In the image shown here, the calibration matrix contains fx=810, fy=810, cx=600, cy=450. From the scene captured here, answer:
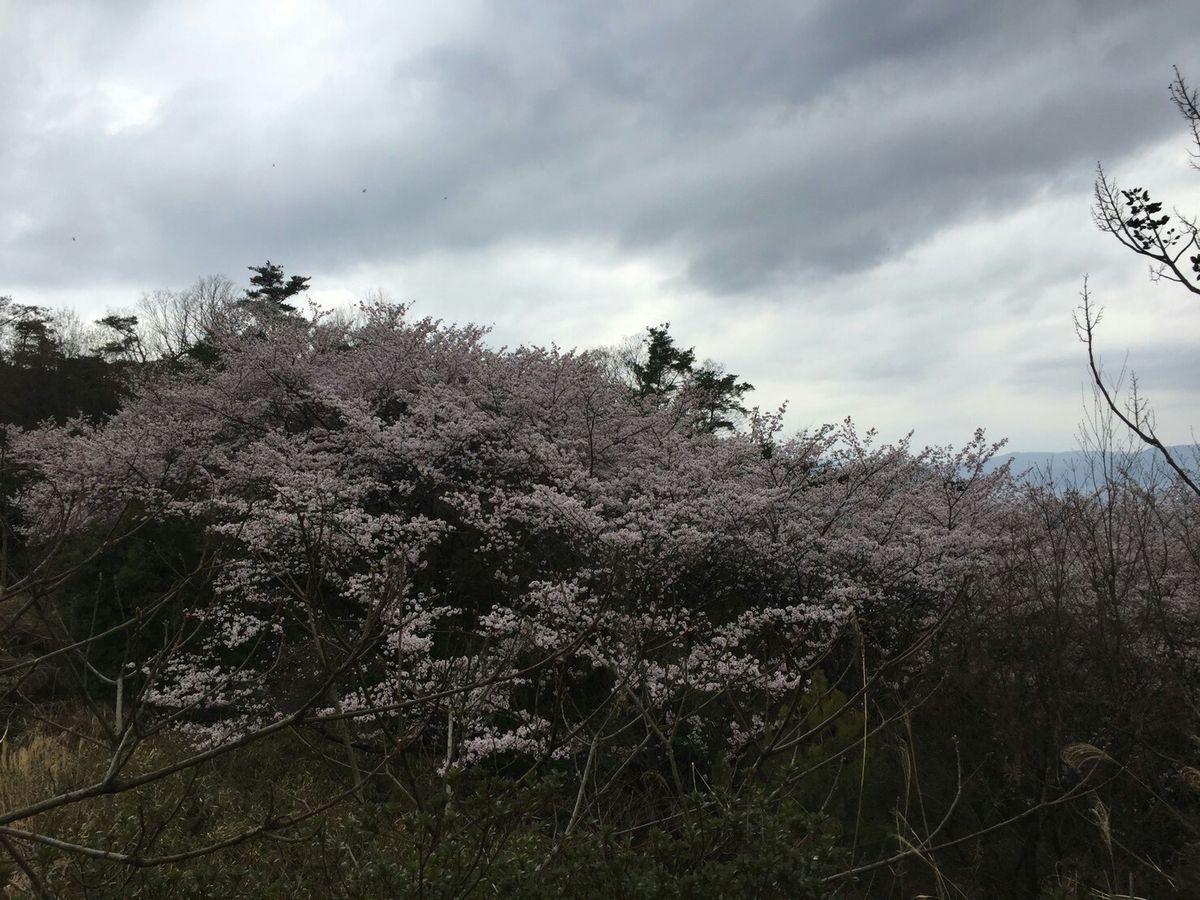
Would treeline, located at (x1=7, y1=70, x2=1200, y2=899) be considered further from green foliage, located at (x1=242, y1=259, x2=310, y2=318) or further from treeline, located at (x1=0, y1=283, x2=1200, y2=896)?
green foliage, located at (x1=242, y1=259, x2=310, y2=318)

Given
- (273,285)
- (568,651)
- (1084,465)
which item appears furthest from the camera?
(273,285)

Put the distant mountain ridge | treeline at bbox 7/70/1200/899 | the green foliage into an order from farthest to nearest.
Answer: the green foliage → the distant mountain ridge → treeline at bbox 7/70/1200/899

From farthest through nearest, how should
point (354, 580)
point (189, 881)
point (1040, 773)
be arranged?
point (354, 580) < point (1040, 773) < point (189, 881)

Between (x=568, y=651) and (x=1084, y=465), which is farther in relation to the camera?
(x=1084, y=465)

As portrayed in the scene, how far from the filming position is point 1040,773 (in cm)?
624

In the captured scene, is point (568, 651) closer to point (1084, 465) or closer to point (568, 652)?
point (568, 652)

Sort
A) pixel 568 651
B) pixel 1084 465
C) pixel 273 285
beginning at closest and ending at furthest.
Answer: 1. pixel 568 651
2. pixel 1084 465
3. pixel 273 285

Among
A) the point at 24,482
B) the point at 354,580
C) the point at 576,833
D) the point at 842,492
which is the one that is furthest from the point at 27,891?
the point at 24,482

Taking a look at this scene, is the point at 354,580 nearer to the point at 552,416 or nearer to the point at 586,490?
the point at 586,490

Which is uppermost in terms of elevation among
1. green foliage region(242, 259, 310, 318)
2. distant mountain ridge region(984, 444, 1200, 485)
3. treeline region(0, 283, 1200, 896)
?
green foliage region(242, 259, 310, 318)

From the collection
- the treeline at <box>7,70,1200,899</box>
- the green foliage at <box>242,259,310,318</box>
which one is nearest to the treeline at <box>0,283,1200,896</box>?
the treeline at <box>7,70,1200,899</box>

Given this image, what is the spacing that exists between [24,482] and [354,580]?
12733 millimetres

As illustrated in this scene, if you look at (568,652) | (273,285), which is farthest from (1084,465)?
(273,285)

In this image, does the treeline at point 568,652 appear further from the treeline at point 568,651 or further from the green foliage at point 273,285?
the green foliage at point 273,285
